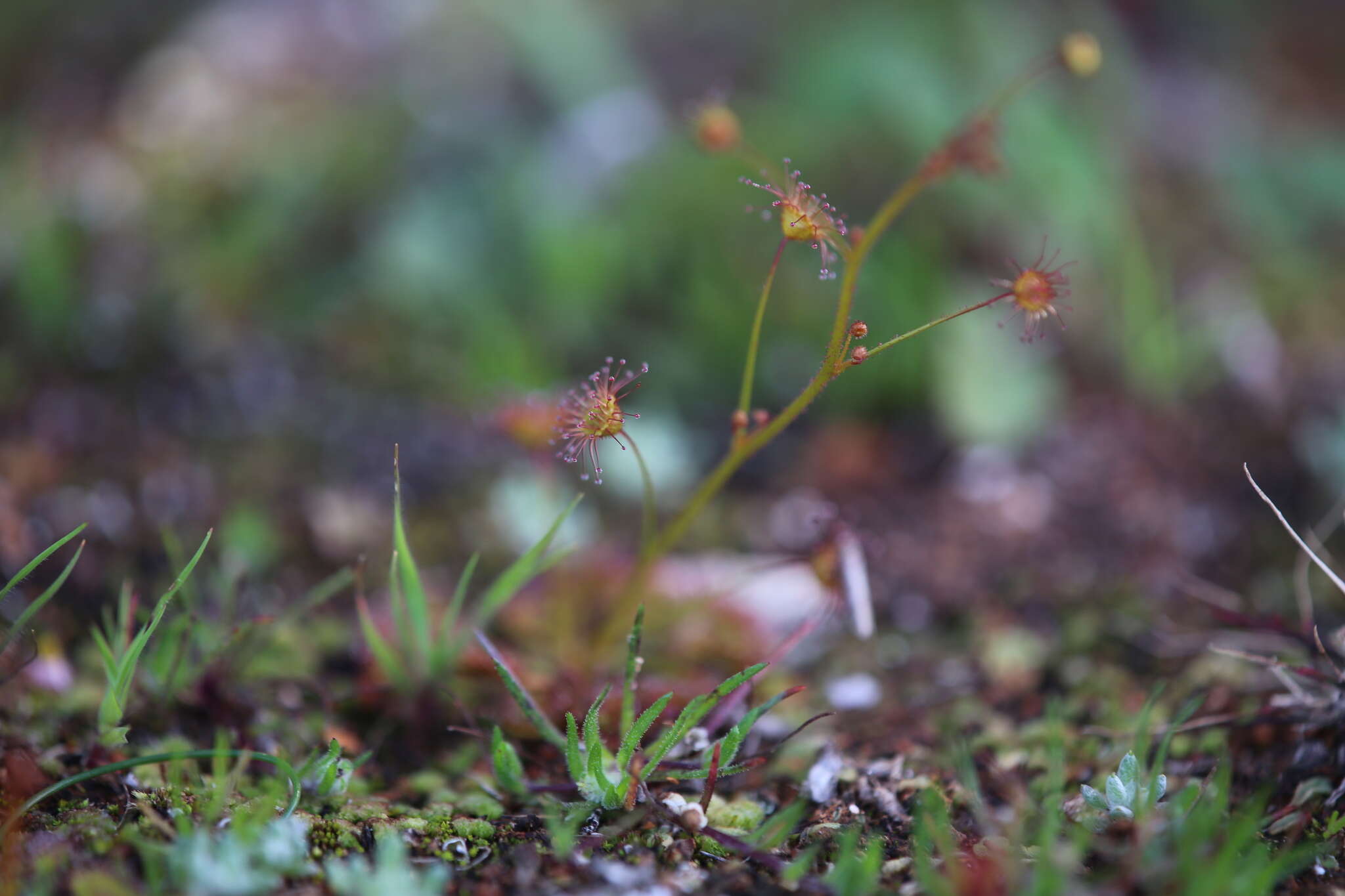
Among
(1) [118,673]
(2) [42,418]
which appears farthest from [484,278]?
(1) [118,673]

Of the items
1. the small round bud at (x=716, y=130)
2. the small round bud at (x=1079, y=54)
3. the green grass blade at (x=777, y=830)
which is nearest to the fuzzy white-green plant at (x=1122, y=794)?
the green grass blade at (x=777, y=830)

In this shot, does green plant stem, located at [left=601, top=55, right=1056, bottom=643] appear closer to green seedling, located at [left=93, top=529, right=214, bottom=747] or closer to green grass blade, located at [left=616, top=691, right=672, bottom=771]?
green grass blade, located at [left=616, top=691, right=672, bottom=771]

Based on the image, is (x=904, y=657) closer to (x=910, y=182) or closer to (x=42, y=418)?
(x=910, y=182)

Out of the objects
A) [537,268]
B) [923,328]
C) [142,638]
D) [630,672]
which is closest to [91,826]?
[142,638]

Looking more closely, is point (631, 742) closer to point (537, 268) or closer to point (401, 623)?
point (401, 623)

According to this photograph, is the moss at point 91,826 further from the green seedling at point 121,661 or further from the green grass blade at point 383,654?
the green grass blade at point 383,654

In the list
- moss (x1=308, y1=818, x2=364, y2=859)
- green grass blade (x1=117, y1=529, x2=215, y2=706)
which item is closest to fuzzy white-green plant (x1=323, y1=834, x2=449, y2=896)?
moss (x1=308, y1=818, x2=364, y2=859)

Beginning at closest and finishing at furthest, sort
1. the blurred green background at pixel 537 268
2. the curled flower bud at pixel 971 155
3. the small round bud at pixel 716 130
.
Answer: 1. the curled flower bud at pixel 971 155
2. the small round bud at pixel 716 130
3. the blurred green background at pixel 537 268
